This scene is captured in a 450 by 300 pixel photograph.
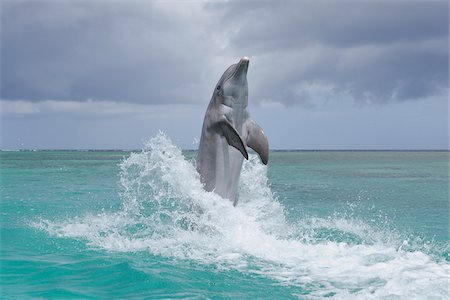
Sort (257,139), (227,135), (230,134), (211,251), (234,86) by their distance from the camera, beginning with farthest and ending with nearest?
(257,139), (234,86), (227,135), (230,134), (211,251)

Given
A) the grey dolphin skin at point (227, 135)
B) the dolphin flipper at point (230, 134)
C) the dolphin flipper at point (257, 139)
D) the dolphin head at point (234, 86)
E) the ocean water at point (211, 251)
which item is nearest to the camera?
the ocean water at point (211, 251)

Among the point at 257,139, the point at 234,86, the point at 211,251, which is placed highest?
the point at 234,86

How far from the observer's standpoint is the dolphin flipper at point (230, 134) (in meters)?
9.84

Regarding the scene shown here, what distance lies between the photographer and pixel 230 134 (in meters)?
10.1

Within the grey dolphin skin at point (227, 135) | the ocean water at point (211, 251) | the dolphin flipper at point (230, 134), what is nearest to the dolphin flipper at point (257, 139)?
the grey dolphin skin at point (227, 135)

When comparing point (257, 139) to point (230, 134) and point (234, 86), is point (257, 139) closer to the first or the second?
point (230, 134)

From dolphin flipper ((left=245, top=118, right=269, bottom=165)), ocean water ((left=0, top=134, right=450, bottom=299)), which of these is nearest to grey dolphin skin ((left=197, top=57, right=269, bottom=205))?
dolphin flipper ((left=245, top=118, right=269, bottom=165))

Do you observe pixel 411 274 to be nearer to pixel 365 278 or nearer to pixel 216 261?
pixel 365 278

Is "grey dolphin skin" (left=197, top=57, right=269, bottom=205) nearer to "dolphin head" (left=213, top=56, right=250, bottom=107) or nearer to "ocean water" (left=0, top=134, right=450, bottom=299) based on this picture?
"dolphin head" (left=213, top=56, right=250, bottom=107)

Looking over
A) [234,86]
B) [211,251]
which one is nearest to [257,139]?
[234,86]

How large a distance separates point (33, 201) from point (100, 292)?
44.2ft

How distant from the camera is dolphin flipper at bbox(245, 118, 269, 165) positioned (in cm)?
1090

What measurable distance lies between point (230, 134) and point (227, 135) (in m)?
0.13

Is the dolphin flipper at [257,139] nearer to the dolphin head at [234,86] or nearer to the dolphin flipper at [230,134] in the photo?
the dolphin head at [234,86]
